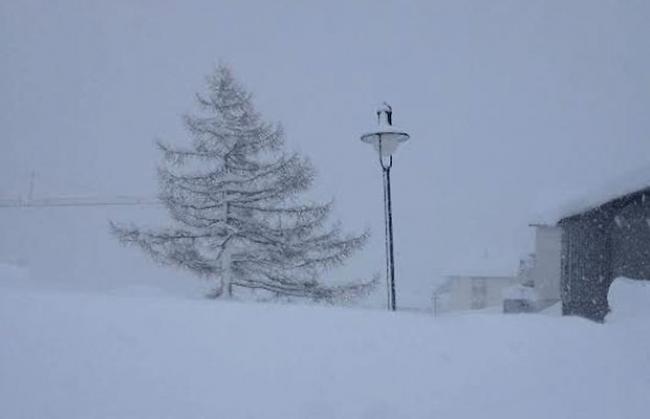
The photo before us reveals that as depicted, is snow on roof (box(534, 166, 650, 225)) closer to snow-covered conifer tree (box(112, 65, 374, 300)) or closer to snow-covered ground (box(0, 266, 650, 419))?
snow-covered conifer tree (box(112, 65, 374, 300))

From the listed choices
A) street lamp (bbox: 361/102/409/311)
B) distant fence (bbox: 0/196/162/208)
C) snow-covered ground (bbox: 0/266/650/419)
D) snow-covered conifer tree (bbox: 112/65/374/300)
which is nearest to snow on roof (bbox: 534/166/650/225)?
street lamp (bbox: 361/102/409/311)

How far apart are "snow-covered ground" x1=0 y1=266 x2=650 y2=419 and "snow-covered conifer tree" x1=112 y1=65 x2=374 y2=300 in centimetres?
964

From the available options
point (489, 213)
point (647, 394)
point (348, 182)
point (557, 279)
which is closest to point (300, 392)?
point (647, 394)

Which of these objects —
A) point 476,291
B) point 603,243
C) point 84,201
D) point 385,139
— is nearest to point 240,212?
point 385,139

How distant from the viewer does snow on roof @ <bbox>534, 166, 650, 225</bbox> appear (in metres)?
11.6

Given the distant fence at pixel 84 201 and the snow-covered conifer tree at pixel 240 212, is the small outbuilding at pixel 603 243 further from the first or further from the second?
the distant fence at pixel 84 201

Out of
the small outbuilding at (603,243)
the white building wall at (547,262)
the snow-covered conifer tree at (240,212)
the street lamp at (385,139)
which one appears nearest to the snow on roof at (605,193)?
the small outbuilding at (603,243)

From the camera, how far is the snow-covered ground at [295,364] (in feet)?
18.0

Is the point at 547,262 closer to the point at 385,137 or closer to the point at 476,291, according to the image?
the point at 385,137

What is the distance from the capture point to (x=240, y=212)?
15.9 meters

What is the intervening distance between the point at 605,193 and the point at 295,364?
30.7 ft

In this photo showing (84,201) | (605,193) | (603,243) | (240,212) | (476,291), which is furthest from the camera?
(84,201)

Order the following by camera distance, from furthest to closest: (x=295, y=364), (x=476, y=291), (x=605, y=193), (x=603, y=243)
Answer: (x=476, y=291) → (x=603, y=243) → (x=605, y=193) → (x=295, y=364)

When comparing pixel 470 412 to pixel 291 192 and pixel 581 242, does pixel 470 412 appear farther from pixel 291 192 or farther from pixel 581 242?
pixel 581 242
